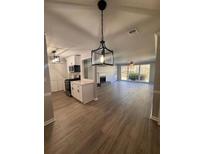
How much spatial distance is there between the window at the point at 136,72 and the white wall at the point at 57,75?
27.1ft

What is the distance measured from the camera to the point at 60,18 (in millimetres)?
1968

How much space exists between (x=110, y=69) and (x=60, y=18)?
33.5 feet

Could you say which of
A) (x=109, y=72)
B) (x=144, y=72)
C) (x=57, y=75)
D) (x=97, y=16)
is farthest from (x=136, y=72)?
(x=97, y=16)

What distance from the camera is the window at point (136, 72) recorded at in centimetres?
1125

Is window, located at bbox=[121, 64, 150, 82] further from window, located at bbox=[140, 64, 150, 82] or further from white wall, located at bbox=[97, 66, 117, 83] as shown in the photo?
white wall, located at bbox=[97, 66, 117, 83]

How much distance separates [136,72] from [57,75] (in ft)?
31.2

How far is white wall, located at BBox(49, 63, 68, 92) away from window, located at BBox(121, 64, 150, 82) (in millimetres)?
8258

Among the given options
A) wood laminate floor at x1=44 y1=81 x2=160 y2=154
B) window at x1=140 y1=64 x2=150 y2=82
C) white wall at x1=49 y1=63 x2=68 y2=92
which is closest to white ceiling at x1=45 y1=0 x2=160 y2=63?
wood laminate floor at x1=44 y1=81 x2=160 y2=154

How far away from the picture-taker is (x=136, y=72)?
12.2 m

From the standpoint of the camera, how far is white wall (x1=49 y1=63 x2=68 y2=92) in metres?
6.77

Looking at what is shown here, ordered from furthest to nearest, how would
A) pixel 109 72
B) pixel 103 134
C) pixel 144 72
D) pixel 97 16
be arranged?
pixel 109 72 → pixel 144 72 → pixel 103 134 → pixel 97 16

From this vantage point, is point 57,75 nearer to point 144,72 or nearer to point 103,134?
point 103,134

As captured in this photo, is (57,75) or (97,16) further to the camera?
(57,75)
